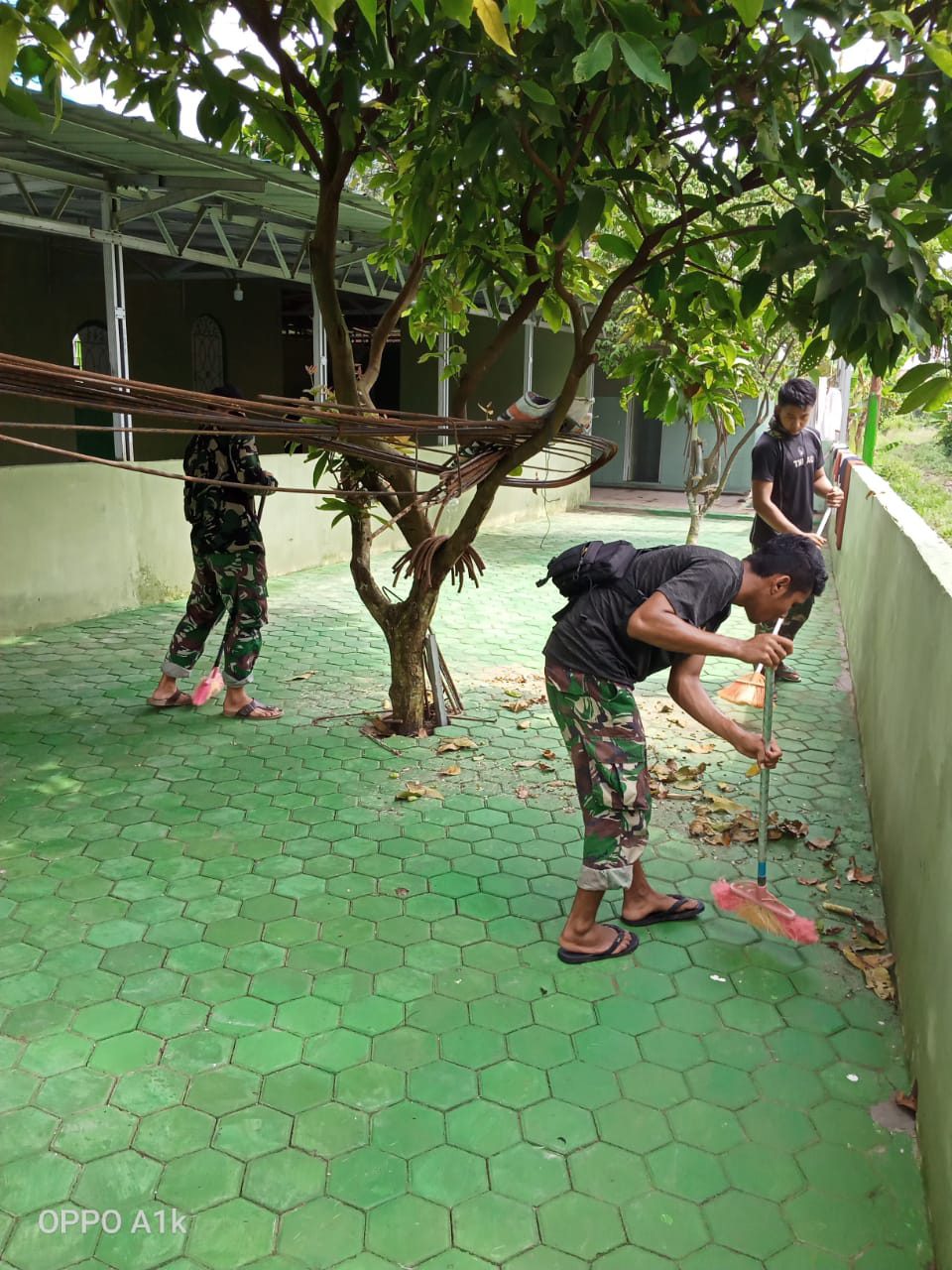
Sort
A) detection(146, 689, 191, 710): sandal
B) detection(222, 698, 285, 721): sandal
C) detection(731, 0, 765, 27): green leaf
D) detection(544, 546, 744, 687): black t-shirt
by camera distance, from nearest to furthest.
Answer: detection(731, 0, 765, 27): green leaf → detection(544, 546, 744, 687): black t-shirt → detection(222, 698, 285, 721): sandal → detection(146, 689, 191, 710): sandal

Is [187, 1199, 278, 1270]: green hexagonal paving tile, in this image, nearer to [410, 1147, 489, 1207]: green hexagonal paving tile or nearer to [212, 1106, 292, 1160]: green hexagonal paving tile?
[212, 1106, 292, 1160]: green hexagonal paving tile

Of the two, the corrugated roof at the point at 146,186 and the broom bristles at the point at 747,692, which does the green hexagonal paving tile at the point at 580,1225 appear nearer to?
the broom bristles at the point at 747,692

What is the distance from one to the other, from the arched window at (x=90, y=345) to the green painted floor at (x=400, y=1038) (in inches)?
428

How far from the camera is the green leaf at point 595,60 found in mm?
2262

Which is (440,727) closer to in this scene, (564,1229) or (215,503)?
(215,503)

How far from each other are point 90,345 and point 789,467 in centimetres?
1184

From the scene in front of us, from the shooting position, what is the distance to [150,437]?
Result: 15.0 m

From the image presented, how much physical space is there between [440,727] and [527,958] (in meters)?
2.43

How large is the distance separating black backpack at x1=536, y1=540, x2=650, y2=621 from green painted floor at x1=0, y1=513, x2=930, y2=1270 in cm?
127

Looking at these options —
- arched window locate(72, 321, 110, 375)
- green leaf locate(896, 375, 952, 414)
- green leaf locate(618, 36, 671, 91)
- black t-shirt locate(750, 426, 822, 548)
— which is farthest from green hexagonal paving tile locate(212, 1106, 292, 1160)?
arched window locate(72, 321, 110, 375)

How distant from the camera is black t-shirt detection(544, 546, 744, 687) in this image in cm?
322

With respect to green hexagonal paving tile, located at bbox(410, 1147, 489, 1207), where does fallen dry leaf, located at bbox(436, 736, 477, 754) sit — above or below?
above

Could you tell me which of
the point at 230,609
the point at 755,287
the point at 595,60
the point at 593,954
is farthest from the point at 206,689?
the point at 595,60

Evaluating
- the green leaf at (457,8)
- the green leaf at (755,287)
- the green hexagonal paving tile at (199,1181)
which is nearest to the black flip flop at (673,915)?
the green hexagonal paving tile at (199,1181)
